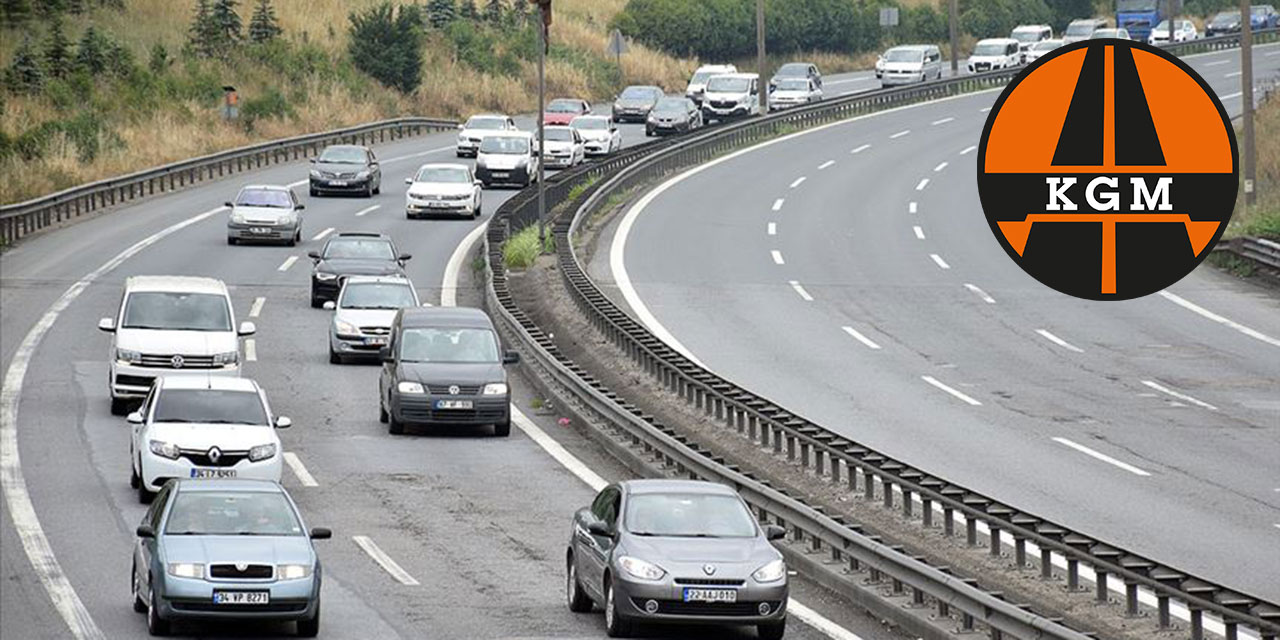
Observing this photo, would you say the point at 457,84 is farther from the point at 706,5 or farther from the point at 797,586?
the point at 797,586

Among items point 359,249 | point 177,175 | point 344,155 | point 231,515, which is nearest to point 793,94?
point 344,155

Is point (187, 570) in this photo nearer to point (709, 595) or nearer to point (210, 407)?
point (709, 595)

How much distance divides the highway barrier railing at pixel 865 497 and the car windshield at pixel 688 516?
136cm

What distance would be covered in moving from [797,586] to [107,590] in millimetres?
6876

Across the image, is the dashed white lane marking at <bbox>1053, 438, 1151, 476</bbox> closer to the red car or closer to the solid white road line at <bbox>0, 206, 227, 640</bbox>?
the solid white road line at <bbox>0, 206, 227, 640</bbox>

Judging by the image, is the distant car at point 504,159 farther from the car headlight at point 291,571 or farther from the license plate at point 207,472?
→ the car headlight at point 291,571

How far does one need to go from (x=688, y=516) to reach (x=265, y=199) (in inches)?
1435

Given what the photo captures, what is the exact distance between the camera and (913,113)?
89750 mm

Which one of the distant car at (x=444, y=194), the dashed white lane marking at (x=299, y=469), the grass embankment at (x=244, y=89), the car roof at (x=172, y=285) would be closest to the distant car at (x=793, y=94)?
the grass embankment at (x=244, y=89)

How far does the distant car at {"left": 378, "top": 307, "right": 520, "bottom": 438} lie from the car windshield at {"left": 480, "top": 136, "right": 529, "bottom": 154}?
114 feet

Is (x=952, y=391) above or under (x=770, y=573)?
under

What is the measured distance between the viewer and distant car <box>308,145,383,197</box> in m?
64.0

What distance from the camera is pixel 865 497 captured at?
83.0ft

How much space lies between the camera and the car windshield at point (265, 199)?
53656 mm
